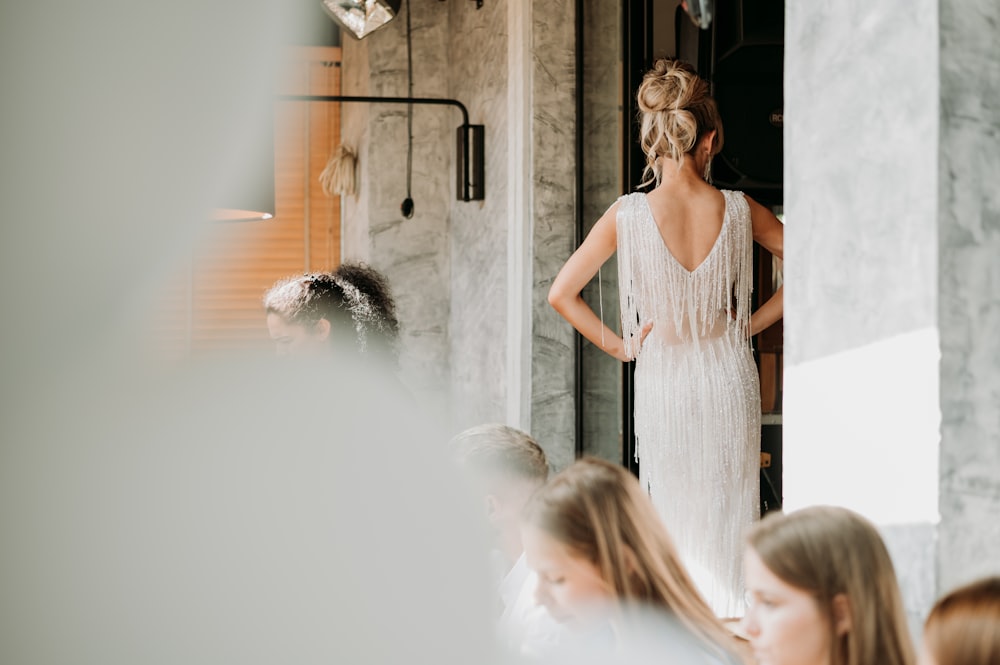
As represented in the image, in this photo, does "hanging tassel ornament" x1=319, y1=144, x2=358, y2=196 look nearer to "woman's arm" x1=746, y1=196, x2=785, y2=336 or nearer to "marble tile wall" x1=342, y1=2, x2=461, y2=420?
"marble tile wall" x1=342, y1=2, x2=461, y2=420

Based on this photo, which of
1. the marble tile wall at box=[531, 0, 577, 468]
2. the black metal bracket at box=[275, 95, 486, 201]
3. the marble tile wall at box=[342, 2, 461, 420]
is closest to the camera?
the marble tile wall at box=[531, 0, 577, 468]

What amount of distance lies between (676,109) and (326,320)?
97 cm

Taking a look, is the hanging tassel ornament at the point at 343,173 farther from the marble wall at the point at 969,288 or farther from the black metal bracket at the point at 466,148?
the marble wall at the point at 969,288

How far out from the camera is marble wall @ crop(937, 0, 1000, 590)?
1.30 m

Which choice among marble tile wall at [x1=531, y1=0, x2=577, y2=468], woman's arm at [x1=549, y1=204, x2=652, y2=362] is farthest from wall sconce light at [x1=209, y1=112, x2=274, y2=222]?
marble tile wall at [x1=531, y1=0, x2=577, y2=468]

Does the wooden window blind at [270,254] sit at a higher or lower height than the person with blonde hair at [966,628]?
higher

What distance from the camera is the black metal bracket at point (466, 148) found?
4375 mm

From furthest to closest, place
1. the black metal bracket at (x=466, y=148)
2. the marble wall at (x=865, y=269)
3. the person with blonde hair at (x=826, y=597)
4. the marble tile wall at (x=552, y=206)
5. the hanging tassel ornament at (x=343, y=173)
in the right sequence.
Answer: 1. the hanging tassel ornament at (x=343, y=173)
2. the black metal bracket at (x=466, y=148)
3. the marble tile wall at (x=552, y=206)
4. the marble wall at (x=865, y=269)
5. the person with blonde hair at (x=826, y=597)

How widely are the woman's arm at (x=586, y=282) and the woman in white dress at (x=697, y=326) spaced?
6 cm

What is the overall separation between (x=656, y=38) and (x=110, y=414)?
6.93ft

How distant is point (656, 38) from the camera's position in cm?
349

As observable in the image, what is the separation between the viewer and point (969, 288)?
132 cm

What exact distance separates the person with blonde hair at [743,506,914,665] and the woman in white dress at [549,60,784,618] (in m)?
1.29

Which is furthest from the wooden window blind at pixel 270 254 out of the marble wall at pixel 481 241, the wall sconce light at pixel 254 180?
the wall sconce light at pixel 254 180
